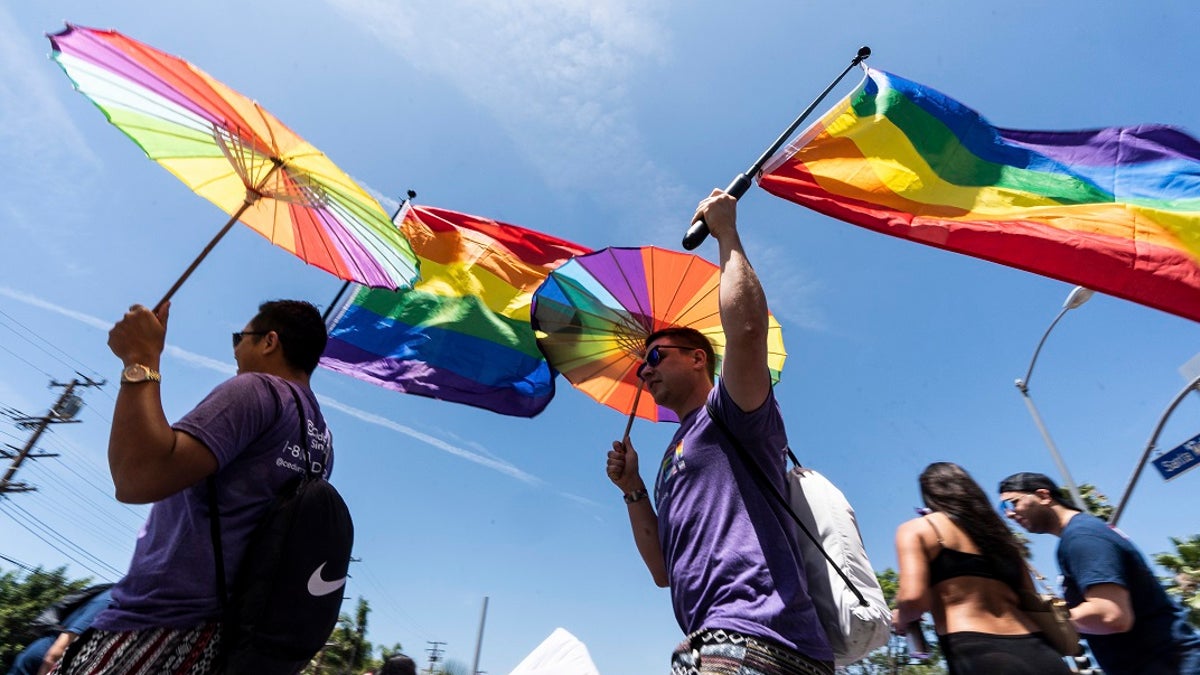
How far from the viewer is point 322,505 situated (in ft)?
6.26

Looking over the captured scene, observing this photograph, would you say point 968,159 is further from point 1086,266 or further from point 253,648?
point 253,648

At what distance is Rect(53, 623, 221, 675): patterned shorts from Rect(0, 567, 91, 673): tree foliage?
143 feet

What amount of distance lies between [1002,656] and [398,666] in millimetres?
4749

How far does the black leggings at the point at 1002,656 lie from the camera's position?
196 centimetres

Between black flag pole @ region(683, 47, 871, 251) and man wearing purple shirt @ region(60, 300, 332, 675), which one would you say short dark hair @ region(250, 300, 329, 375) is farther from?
black flag pole @ region(683, 47, 871, 251)

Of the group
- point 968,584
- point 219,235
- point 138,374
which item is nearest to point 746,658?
point 968,584

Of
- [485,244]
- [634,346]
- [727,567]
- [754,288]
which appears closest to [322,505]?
[727,567]

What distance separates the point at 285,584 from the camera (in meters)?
1.78

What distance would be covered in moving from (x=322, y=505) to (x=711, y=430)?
4.03ft

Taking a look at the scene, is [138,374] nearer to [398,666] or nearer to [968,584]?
[968,584]

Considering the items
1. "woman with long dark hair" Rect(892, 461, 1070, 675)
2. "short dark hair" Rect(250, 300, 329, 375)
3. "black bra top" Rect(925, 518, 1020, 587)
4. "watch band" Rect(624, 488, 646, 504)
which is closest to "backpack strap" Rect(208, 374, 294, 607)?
"short dark hair" Rect(250, 300, 329, 375)

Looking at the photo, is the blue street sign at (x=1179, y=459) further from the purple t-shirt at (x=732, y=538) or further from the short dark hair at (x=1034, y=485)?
the purple t-shirt at (x=732, y=538)

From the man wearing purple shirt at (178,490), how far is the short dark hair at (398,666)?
399 centimetres

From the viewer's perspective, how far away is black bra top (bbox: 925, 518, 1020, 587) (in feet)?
7.31
